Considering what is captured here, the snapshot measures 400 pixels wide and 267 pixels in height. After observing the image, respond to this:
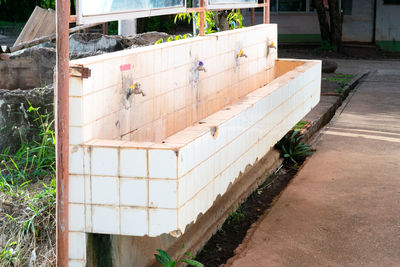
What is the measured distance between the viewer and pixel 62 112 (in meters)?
3.65

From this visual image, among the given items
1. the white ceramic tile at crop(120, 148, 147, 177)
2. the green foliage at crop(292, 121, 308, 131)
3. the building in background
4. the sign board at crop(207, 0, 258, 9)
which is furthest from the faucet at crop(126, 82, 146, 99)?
the building in background

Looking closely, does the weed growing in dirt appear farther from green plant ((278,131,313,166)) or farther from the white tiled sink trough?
green plant ((278,131,313,166))

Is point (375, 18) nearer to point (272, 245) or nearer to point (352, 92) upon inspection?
point (352, 92)

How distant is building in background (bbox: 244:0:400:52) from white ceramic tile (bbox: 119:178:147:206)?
70.7ft

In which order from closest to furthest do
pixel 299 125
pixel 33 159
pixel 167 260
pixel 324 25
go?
pixel 167 260, pixel 33 159, pixel 299 125, pixel 324 25

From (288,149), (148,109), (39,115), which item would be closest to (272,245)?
(148,109)

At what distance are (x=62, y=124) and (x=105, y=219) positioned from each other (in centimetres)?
54

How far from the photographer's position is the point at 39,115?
5.70 meters

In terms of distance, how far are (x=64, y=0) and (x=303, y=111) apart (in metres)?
4.06

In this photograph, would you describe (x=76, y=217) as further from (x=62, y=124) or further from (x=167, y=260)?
(x=167, y=260)

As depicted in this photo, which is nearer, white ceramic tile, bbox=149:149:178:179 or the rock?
white ceramic tile, bbox=149:149:178:179

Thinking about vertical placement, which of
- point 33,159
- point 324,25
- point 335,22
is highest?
point 335,22

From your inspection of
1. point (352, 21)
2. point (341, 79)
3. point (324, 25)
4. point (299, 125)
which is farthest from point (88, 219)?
point (352, 21)

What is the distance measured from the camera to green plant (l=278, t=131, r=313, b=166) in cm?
793
